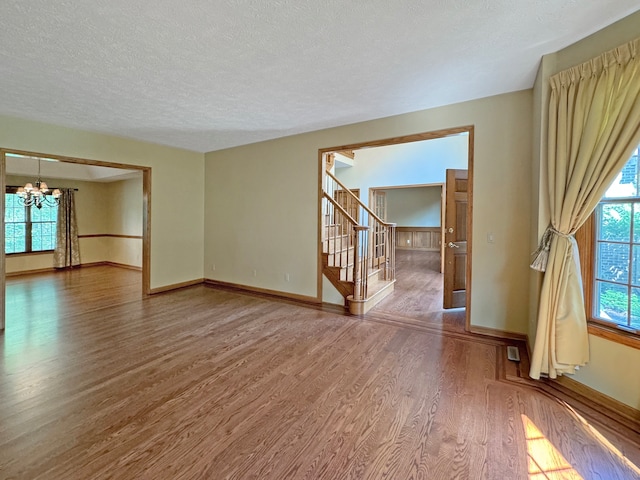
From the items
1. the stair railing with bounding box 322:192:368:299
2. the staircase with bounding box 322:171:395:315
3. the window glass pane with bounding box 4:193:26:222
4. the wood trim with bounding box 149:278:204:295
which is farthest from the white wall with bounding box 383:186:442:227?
the window glass pane with bounding box 4:193:26:222

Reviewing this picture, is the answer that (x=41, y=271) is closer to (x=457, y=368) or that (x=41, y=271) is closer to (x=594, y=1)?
(x=457, y=368)

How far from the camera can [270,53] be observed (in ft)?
7.67

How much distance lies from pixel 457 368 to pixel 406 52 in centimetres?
270

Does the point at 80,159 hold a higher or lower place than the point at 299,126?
lower

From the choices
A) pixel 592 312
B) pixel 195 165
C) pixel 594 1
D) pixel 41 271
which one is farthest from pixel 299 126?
pixel 41 271

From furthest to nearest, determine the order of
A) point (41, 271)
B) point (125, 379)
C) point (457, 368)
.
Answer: point (41, 271) → point (457, 368) → point (125, 379)

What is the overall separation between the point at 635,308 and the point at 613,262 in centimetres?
33

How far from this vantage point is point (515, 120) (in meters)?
3.12

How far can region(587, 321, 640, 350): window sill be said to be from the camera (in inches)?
74.7

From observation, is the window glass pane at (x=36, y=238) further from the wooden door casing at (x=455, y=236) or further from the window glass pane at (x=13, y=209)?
the wooden door casing at (x=455, y=236)

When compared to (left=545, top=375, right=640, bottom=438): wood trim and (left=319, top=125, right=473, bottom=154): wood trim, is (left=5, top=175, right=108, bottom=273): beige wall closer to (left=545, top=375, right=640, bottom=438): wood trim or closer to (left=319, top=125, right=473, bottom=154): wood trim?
(left=319, top=125, right=473, bottom=154): wood trim

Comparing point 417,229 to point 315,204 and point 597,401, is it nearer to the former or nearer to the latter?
point 315,204

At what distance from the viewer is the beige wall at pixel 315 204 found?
3.15 metres

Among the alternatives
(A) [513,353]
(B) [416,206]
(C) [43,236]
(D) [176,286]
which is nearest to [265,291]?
(D) [176,286]
